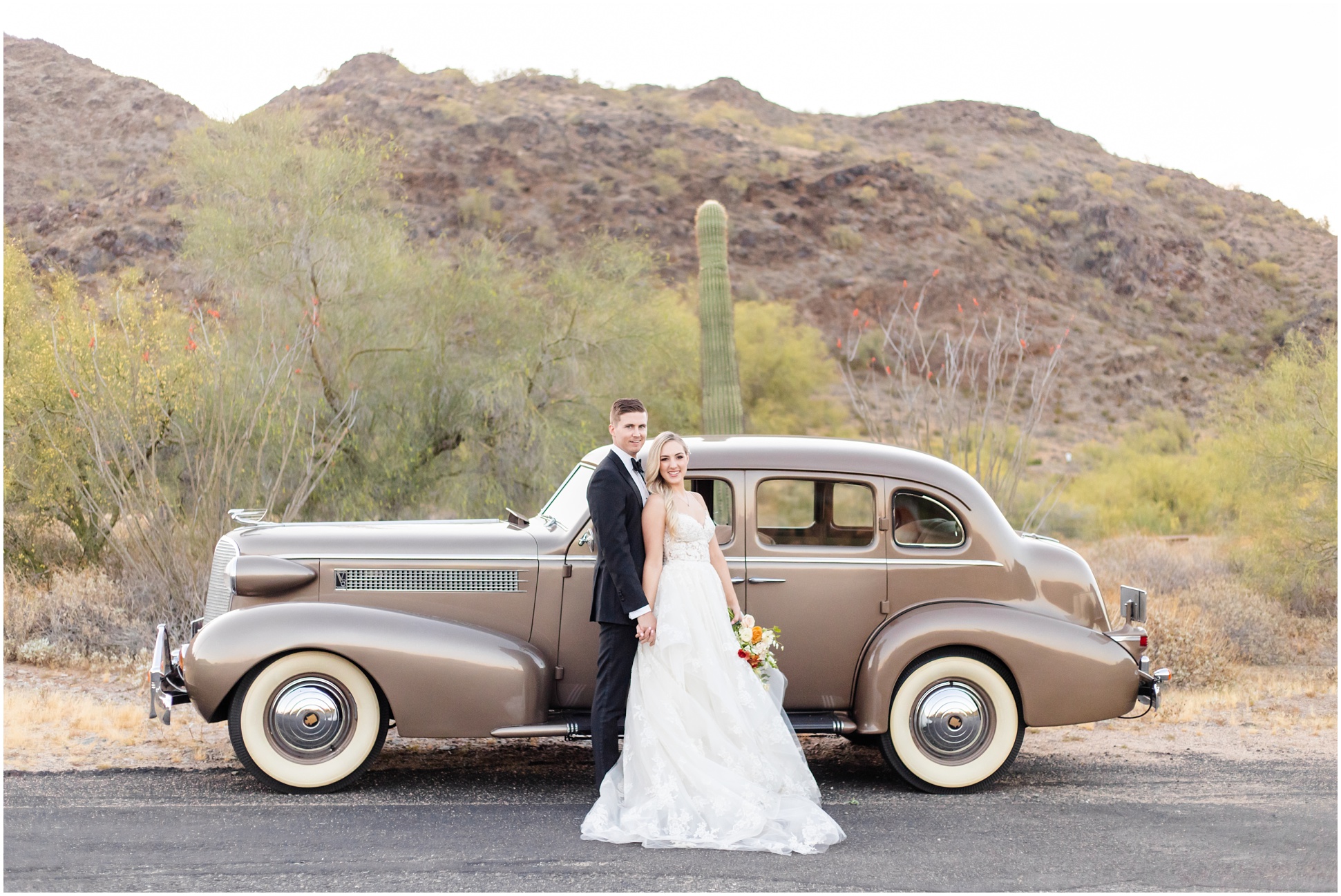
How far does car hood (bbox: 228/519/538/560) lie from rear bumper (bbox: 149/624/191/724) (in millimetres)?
644

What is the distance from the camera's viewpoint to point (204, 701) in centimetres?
556

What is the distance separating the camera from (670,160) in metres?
41.4

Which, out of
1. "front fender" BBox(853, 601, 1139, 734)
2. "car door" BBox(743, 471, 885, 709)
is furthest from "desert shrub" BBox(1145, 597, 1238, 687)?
"car door" BBox(743, 471, 885, 709)

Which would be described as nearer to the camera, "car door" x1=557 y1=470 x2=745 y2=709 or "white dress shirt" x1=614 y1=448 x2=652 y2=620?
"white dress shirt" x1=614 y1=448 x2=652 y2=620

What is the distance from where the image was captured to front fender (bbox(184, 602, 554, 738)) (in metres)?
5.53

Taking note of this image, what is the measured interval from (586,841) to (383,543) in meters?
2.04

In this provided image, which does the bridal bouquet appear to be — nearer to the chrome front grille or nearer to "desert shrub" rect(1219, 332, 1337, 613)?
the chrome front grille

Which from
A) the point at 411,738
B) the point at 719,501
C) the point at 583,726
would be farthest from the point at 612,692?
the point at 411,738

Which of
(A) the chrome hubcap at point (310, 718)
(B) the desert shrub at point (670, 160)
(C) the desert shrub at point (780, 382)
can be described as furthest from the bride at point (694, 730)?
(B) the desert shrub at point (670, 160)

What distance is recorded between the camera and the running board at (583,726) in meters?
5.56

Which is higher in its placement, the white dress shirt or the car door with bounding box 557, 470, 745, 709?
the white dress shirt

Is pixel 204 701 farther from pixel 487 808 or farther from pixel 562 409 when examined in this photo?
pixel 562 409

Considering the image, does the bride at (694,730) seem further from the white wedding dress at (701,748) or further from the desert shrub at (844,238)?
the desert shrub at (844,238)

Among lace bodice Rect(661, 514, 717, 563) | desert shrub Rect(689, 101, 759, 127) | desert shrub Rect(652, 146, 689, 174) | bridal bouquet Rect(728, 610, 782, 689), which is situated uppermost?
desert shrub Rect(689, 101, 759, 127)
